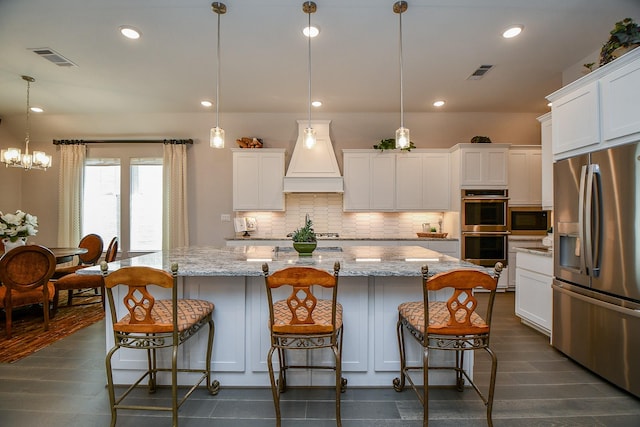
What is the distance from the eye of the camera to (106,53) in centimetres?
336

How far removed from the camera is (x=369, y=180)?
5.16 metres

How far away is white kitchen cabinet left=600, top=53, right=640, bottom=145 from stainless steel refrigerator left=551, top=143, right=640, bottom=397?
0.38ft

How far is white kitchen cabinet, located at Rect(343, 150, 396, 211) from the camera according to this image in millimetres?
5141

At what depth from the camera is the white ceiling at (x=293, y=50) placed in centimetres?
265

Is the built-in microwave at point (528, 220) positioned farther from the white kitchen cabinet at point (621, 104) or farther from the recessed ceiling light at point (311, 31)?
the recessed ceiling light at point (311, 31)

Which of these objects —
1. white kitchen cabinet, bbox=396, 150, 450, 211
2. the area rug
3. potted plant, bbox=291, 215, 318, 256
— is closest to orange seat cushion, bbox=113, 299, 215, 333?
potted plant, bbox=291, 215, 318, 256

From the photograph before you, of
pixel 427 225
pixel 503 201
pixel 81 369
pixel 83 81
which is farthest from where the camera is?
pixel 427 225

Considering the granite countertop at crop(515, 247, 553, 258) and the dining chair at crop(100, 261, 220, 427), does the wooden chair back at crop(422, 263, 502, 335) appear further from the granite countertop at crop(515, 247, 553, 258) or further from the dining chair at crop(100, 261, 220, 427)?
the granite countertop at crop(515, 247, 553, 258)

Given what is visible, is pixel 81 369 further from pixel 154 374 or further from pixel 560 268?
pixel 560 268

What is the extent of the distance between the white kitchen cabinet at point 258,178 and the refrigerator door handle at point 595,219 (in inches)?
152

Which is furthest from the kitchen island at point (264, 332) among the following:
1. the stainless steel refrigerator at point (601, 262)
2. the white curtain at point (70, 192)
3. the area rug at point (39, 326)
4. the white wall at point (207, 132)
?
the white curtain at point (70, 192)

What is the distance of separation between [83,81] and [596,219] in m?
5.75

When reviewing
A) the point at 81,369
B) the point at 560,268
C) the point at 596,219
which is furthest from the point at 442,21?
the point at 81,369

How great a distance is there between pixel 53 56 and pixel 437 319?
15.2 feet
